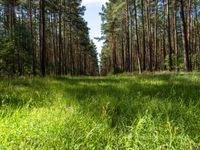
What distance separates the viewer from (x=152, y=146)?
227 centimetres

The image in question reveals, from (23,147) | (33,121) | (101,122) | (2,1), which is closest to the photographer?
(23,147)

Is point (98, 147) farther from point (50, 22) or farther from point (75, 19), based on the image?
point (50, 22)

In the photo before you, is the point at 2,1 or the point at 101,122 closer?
the point at 101,122

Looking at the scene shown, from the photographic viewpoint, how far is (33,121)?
9.27ft

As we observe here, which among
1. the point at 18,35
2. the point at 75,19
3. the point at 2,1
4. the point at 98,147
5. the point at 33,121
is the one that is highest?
the point at 2,1

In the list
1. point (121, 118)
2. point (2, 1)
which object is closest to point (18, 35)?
point (2, 1)

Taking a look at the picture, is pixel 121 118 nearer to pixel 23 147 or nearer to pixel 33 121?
pixel 33 121

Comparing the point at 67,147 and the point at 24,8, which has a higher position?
the point at 24,8

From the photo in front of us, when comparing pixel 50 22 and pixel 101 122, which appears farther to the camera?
pixel 50 22

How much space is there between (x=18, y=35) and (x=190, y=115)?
1137 inches

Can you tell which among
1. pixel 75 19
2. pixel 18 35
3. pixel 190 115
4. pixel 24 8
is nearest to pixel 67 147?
pixel 190 115

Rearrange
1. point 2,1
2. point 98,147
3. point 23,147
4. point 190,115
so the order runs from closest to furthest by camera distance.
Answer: point 23,147 → point 98,147 → point 190,115 → point 2,1

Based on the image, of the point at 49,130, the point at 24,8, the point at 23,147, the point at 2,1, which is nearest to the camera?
the point at 23,147

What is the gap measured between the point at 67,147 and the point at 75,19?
124 feet
